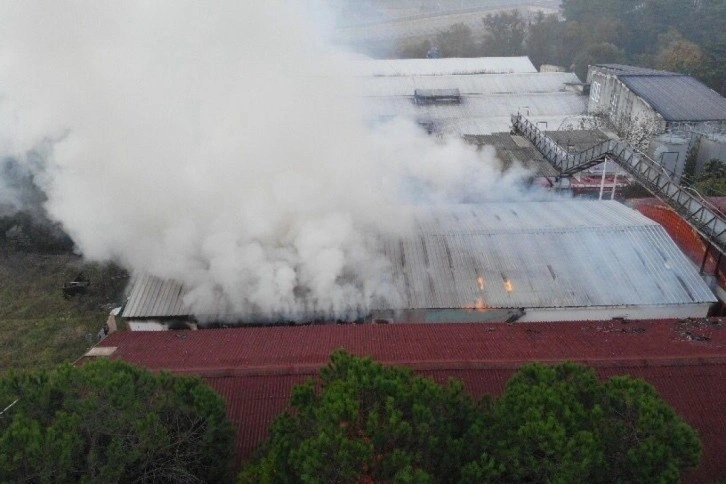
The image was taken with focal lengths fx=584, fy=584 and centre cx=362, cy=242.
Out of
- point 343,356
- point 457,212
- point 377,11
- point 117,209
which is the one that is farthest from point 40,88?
point 377,11

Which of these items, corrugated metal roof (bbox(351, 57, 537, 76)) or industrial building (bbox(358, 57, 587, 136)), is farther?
corrugated metal roof (bbox(351, 57, 537, 76))

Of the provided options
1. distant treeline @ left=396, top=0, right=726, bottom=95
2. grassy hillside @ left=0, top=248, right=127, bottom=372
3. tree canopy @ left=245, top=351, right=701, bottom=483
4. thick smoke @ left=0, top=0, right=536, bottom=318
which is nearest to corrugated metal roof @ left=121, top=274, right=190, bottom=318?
thick smoke @ left=0, top=0, right=536, bottom=318

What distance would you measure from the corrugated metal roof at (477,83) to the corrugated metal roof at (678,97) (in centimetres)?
762

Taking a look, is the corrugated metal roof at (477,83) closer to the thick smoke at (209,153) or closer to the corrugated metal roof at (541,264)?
the thick smoke at (209,153)

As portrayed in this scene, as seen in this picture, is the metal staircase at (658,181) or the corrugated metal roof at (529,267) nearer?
the corrugated metal roof at (529,267)

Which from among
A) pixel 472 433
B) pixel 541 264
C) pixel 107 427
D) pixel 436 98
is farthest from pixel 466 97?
pixel 107 427

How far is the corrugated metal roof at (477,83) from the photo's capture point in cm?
3869

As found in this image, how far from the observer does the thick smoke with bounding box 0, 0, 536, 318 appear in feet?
47.9

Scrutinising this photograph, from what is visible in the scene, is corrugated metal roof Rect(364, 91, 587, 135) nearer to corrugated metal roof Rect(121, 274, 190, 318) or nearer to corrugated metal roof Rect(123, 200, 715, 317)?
corrugated metal roof Rect(123, 200, 715, 317)

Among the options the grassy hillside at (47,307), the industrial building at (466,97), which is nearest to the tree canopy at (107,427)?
the grassy hillside at (47,307)

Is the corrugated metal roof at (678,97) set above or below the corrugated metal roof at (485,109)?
above

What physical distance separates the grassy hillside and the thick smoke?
153 centimetres

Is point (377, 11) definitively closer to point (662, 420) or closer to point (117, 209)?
point (117, 209)

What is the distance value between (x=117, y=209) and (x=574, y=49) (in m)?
49.8
